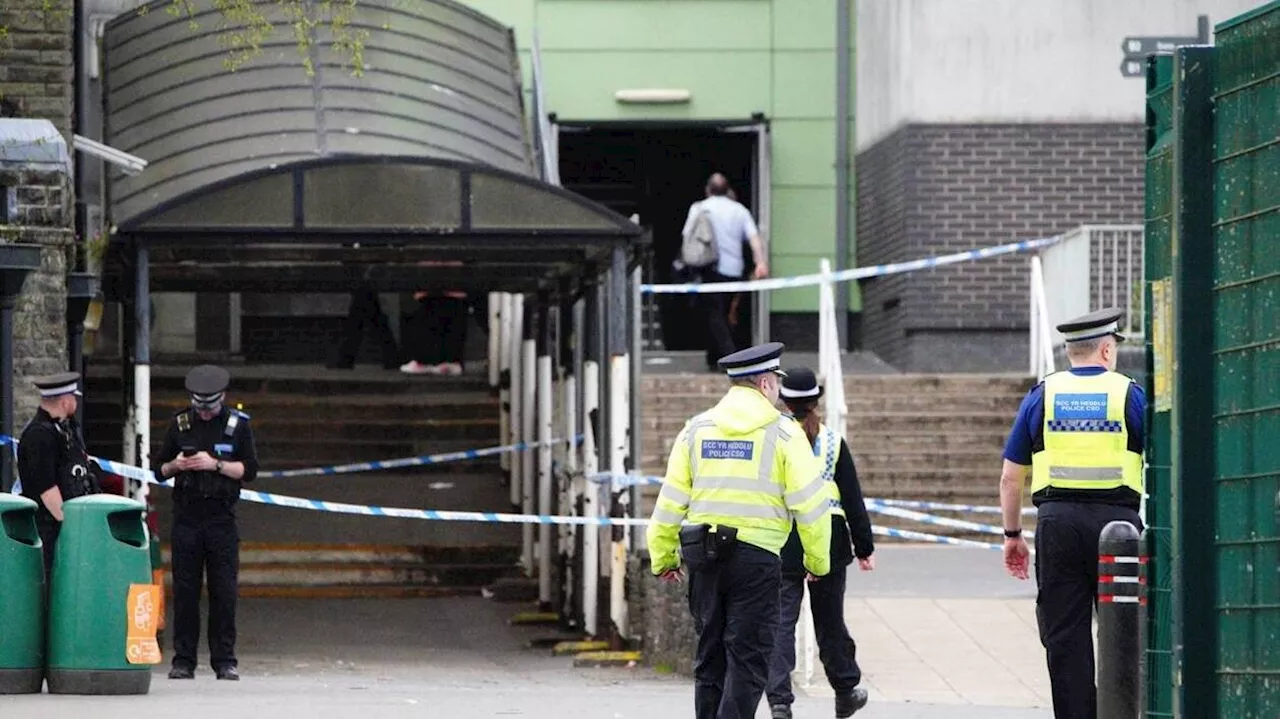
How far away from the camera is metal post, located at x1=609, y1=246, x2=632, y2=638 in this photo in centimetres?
1455

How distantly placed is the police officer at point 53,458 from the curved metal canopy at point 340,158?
1.95 metres

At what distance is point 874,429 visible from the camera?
Result: 19359 millimetres

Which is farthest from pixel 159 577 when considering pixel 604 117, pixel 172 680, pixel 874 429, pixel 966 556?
pixel 604 117

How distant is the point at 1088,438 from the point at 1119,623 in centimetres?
105

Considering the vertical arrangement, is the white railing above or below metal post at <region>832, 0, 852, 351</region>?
below

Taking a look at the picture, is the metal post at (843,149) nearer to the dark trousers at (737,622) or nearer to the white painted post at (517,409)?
the white painted post at (517,409)

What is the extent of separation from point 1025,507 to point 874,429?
1954 mm

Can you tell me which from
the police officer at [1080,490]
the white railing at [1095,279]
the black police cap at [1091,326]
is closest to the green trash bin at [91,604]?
the police officer at [1080,490]

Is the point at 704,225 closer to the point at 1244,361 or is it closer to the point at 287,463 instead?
the point at 287,463

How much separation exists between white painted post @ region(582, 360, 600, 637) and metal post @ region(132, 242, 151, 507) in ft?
9.06

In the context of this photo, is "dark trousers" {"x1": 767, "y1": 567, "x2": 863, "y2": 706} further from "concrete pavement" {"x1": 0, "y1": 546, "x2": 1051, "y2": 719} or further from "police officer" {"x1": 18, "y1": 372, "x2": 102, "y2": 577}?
"police officer" {"x1": 18, "y1": 372, "x2": 102, "y2": 577}

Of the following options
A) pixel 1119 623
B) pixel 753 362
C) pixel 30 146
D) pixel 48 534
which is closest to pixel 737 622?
pixel 753 362

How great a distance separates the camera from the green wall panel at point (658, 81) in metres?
25.0

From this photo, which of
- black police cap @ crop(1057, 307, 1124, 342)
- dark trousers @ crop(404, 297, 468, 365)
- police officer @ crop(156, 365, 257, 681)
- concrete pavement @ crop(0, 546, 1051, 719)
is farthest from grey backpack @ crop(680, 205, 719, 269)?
black police cap @ crop(1057, 307, 1124, 342)
